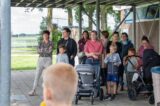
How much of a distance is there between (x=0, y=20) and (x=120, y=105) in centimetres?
460

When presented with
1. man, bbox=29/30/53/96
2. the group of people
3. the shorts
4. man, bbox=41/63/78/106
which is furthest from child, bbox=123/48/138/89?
man, bbox=41/63/78/106

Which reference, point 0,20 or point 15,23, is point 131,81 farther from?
point 15,23

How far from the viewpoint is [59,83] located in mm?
2375

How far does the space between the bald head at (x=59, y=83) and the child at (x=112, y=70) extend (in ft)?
26.0

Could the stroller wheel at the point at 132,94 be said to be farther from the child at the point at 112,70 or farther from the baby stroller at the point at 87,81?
the baby stroller at the point at 87,81

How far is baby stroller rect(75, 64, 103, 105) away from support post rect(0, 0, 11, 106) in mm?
3794

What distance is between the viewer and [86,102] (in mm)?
10281

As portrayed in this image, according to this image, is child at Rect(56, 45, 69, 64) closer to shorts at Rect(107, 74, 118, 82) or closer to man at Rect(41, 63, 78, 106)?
shorts at Rect(107, 74, 118, 82)

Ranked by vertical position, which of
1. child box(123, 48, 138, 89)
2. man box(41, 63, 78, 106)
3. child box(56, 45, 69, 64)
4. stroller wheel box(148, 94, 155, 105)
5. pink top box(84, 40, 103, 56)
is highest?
man box(41, 63, 78, 106)

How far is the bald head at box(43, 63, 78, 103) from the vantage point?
237 cm

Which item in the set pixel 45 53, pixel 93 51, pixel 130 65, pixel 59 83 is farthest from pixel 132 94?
pixel 59 83

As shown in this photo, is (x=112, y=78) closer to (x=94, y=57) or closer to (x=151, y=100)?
(x=94, y=57)

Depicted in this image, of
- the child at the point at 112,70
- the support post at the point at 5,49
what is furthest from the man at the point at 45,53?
the support post at the point at 5,49

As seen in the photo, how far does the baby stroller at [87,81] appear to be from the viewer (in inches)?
385
